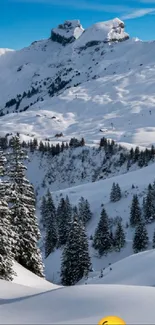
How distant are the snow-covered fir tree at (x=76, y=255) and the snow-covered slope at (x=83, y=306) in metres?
29.0

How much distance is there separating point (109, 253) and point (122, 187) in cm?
3677

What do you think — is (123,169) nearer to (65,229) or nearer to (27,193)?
(65,229)

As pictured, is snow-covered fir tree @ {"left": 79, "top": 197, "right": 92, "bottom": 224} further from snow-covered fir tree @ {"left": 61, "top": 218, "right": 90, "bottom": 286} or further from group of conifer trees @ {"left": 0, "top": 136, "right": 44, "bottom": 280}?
group of conifer trees @ {"left": 0, "top": 136, "right": 44, "bottom": 280}

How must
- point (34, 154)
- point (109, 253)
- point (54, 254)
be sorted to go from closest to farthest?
point (109, 253), point (54, 254), point (34, 154)

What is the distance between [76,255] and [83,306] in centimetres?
3180

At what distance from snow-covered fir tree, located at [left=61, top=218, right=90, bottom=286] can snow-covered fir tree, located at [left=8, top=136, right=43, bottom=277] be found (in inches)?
524

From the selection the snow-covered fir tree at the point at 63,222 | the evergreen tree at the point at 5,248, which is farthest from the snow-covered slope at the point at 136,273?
the snow-covered fir tree at the point at 63,222

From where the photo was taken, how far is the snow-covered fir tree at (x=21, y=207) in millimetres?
26264

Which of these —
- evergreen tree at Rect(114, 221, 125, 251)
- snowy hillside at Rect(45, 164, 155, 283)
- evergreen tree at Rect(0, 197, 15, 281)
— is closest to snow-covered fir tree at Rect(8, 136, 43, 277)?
evergreen tree at Rect(0, 197, 15, 281)

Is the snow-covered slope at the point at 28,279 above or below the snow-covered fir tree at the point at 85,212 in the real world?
above

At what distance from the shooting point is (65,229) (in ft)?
249

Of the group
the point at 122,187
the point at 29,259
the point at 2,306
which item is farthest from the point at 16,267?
the point at 122,187

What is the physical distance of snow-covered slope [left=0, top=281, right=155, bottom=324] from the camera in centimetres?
934

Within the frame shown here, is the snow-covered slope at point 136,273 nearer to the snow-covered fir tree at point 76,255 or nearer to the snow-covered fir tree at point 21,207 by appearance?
the snow-covered fir tree at point 21,207
